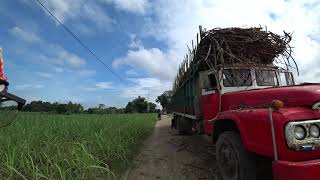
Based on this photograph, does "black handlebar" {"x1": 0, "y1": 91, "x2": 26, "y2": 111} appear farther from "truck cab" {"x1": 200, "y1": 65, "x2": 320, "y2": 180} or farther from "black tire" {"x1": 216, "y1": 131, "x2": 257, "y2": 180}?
"black tire" {"x1": 216, "y1": 131, "x2": 257, "y2": 180}

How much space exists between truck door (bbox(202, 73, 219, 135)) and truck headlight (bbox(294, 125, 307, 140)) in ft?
9.40

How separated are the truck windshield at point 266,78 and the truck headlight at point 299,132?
3.13 metres

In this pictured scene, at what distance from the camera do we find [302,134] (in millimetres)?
4207

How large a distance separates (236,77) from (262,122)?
2733mm

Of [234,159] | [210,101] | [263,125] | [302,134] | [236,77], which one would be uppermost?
[236,77]

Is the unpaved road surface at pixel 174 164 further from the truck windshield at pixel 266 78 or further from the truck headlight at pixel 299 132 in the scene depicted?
the truck headlight at pixel 299 132

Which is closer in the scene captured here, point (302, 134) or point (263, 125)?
point (302, 134)

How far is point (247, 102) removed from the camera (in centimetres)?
588

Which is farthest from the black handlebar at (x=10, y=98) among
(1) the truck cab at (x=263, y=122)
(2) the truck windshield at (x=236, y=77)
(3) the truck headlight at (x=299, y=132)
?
(2) the truck windshield at (x=236, y=77)

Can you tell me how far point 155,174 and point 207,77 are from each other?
7.24 feet

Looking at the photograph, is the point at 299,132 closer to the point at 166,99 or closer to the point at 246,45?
the point at 246,45

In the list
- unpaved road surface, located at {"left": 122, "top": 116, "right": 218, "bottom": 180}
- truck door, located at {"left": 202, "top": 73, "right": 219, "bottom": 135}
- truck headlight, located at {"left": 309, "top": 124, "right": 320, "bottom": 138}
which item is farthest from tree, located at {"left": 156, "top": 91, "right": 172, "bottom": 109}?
truck headlight, located at {"left": 309, "top": 124, "right": 320, "bottom": 138}

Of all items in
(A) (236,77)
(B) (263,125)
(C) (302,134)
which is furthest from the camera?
(A) (236,77)

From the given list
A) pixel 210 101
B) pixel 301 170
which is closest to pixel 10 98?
pixel 301 170
